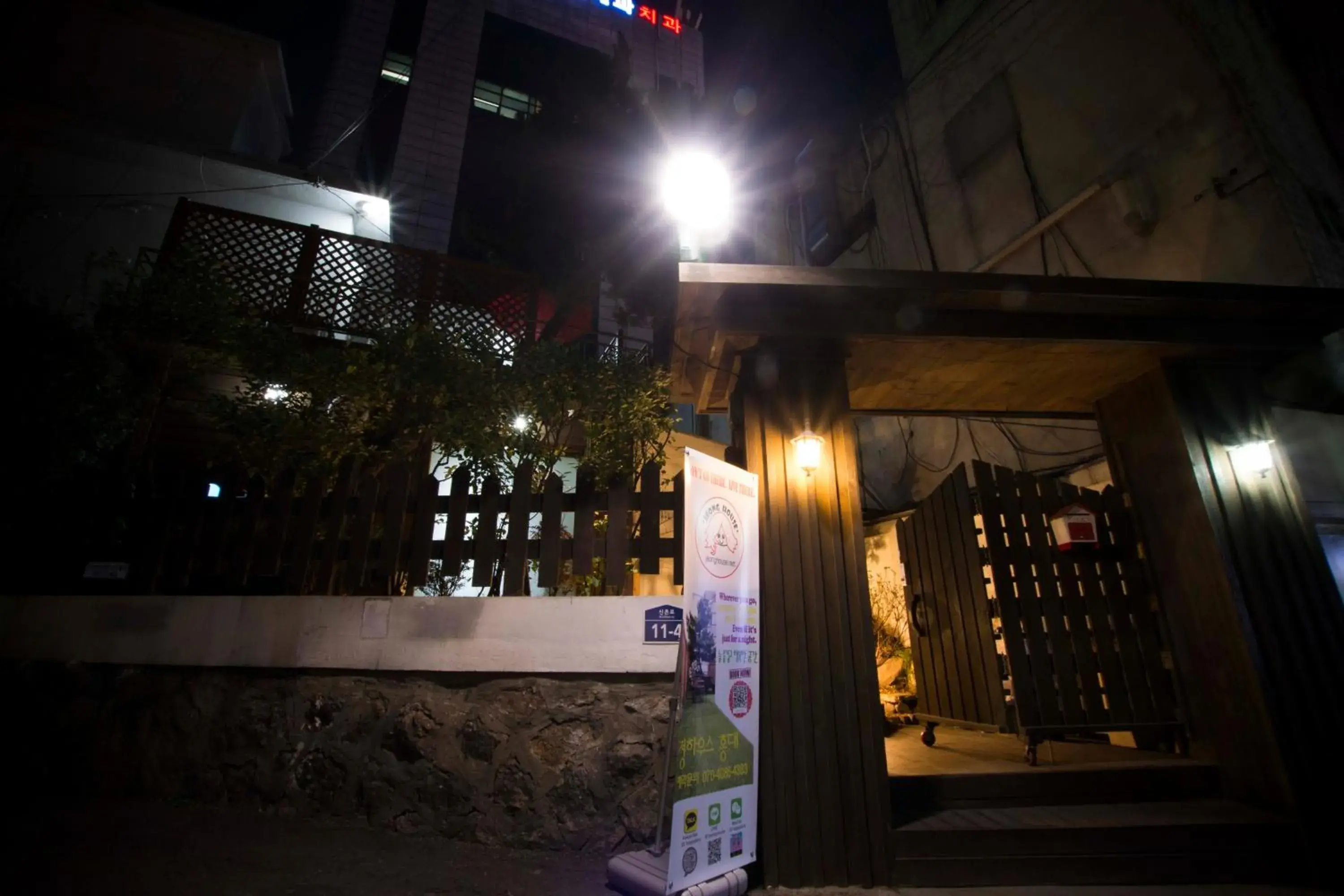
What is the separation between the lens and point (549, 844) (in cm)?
345

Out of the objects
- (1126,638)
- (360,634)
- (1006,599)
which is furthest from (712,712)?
(1126,638)

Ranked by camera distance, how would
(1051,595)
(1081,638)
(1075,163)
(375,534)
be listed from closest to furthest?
(375,534)
(1081,638)
(1051,595)
(1075,163)

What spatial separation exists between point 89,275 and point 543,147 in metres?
A: 8.22

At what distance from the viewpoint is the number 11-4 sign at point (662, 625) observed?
377 cm

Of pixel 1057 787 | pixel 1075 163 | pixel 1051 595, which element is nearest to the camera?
pixel 1057 787

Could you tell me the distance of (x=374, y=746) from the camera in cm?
371

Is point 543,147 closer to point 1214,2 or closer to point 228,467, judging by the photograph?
point 228,467

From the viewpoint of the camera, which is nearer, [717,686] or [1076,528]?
[717,686]

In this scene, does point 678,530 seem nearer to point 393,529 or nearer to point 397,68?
point 393,529

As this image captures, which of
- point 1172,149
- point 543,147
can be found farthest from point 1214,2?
point 543,147

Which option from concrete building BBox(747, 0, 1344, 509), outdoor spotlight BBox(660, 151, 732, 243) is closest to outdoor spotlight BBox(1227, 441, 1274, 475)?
concrete building BBox(747, 0, 1344, 509)

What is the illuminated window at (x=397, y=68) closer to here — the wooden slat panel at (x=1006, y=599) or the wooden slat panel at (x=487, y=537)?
the wooden slat panel at (x=487, y=537)

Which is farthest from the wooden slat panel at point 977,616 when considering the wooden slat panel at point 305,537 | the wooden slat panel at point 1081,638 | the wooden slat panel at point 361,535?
the wooden slat panel at point 305,537

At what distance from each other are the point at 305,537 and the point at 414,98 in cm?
957
